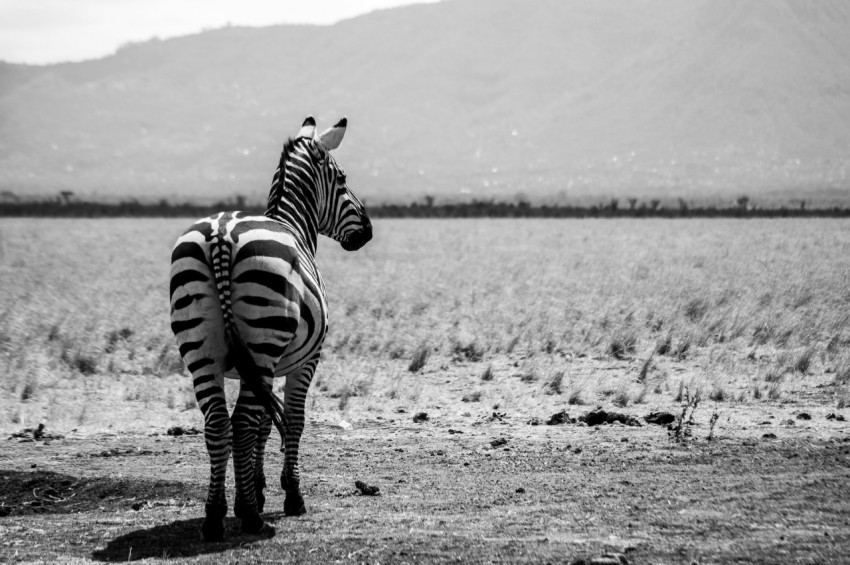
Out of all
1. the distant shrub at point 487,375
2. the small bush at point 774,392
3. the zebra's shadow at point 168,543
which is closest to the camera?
the zebra's shadow at point 168,543

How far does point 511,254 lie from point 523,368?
19.7 meters

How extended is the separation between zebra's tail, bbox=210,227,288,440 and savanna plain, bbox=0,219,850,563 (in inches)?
41.0

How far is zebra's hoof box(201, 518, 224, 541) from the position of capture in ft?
23.1

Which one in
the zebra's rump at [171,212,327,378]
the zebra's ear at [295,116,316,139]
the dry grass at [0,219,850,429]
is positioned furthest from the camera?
the dry grass at [0,219,850,429]

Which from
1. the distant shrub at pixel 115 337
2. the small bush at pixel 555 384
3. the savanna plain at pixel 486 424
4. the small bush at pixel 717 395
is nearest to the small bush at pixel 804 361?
the savanna plain at pixel 486 424

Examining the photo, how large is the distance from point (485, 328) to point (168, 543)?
11798mm

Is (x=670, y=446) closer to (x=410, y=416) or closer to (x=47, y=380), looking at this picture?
(x=410, y=416)

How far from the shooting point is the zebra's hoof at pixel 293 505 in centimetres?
775

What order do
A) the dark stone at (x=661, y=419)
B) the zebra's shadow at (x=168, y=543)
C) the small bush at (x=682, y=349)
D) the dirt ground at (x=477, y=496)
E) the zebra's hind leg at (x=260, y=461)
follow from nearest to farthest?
1. the dirt ground at (x=477, y=496)
2. the zebra's shadow at (x=168, y=543)
3. the zebra's hind leg at (x=260, y=461)
4. the dark stone at (x=661, y=419)
5. the small bush at (x=682, y=349)

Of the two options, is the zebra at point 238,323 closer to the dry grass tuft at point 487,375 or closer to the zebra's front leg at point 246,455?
the zebra's front leg at point 246,455

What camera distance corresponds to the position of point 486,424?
451 inches

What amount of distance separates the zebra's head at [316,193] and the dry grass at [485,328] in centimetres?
365

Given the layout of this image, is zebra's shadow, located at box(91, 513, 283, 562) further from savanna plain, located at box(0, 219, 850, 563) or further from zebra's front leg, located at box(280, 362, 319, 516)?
zebra's front leg, located at box(280, 362, 319, 516)

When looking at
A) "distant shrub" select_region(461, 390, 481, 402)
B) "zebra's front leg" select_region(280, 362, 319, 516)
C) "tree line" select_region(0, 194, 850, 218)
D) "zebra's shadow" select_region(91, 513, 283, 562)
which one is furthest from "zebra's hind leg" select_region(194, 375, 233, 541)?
"tree line" select_region(0, 194, 850, 218)
